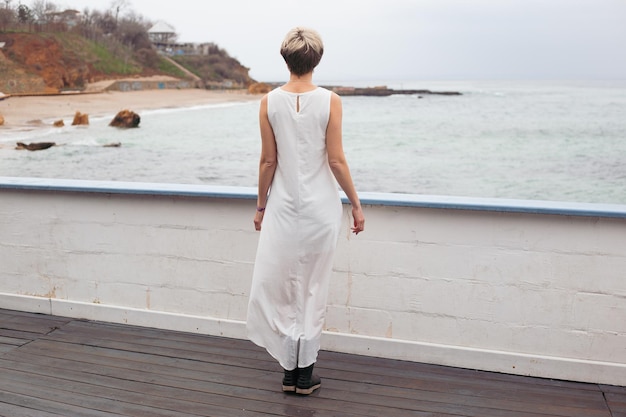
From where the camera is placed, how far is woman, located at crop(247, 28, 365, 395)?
7.52 ft

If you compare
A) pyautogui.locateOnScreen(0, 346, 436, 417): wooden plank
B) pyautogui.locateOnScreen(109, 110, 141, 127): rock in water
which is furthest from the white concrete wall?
pyautogui.locateOnScreen(109, 110, 141, 127): rock in water

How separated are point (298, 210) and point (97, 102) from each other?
22.8 metres

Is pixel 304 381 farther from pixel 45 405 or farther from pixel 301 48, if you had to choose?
pixel 301 48

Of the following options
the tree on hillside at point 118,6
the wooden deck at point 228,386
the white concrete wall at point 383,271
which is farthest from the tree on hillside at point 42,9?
the wooden deck at point 228,386

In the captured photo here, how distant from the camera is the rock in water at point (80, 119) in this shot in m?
24.0

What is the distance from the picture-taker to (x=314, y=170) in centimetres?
236

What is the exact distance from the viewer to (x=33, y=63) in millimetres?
16125

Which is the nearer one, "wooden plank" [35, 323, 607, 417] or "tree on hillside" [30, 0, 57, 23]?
"wooden plank" [35, 323, 607, 417]

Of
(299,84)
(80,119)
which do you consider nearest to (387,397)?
(299,84)

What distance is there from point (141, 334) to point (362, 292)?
1.06 m

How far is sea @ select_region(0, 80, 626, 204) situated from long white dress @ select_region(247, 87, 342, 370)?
943 inches

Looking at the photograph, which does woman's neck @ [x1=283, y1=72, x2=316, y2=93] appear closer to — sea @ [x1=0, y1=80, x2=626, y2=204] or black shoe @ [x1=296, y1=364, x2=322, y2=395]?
black shoe @ [x1=296, y1=364, x2=322, y2=395]

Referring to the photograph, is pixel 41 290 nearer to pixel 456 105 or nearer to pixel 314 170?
pixel 314 170

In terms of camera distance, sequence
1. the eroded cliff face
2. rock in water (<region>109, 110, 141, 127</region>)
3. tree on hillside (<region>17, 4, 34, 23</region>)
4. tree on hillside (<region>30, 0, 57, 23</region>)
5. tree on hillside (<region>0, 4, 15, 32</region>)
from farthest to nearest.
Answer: rock in water (<region>109, 110, 141, 127</region>) → tree on hillside (<region>30, 0, 57, 23</region>) → tree on hillside (<region>17, 4, 34, 23</region>) → the eroded cliff face → tree on hillside (<region>0, 4, 15, 32</region>)
